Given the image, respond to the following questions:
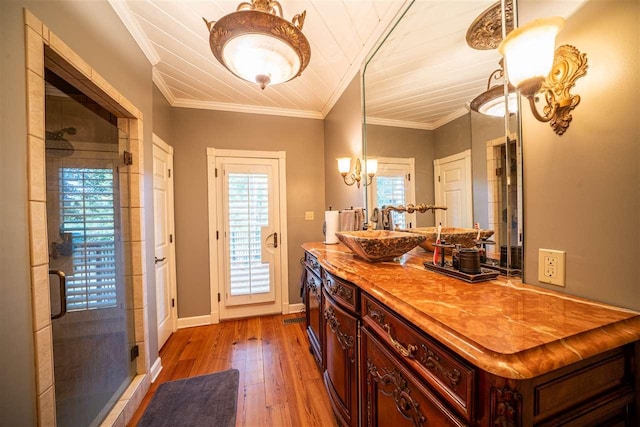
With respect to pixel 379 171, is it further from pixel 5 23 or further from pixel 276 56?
pixel 5 23

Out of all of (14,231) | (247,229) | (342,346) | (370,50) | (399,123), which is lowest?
(342,346)

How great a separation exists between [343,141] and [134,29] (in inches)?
75.0

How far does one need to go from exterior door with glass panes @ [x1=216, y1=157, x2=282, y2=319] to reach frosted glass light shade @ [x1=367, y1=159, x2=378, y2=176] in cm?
142

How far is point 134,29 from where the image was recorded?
1689mm

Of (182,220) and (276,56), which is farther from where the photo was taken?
(182,220)

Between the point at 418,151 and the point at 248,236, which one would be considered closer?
the point at 418,151

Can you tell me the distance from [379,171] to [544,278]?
4.13ft

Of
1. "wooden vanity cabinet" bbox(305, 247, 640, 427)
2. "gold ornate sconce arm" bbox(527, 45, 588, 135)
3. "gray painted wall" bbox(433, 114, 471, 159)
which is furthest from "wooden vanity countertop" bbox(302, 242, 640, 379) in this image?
"gray painted wall" bbox(433, 114, 471, 159)

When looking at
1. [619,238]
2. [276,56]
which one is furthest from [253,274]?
[619,238]

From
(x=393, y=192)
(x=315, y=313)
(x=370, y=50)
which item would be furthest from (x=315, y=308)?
(x=370, y=50)

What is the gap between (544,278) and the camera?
88cm

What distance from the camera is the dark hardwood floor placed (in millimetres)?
1562

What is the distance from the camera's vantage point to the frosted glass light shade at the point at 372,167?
6.42 ft

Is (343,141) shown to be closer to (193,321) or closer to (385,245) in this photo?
(385,245)
